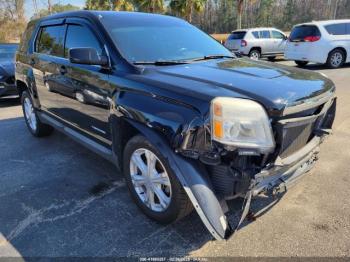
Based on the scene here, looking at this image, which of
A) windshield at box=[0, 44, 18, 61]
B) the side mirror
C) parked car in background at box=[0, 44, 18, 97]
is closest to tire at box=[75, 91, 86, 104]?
the side mirror

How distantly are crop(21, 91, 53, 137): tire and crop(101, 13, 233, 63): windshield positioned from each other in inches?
94.8

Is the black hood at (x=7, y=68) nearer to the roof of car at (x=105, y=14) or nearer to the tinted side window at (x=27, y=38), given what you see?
the tinted side window at (x=27, y=38)

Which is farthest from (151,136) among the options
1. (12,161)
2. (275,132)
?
(12,161)

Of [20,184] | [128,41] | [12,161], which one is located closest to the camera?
[128,41]

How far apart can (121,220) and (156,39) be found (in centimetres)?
184

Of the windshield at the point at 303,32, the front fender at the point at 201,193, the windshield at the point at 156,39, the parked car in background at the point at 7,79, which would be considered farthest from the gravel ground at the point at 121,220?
the windshield at the point at 303,32

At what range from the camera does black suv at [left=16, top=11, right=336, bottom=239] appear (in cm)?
229

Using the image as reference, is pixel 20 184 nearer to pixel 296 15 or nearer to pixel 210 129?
pixel 210 129

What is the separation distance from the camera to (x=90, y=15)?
356cm

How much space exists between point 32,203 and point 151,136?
1616 mm

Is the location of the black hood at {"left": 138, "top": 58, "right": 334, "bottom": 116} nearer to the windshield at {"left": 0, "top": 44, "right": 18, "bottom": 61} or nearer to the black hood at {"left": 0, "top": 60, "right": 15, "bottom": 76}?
the black hood at {"left": 0, "top": 60, "right": 15, "bottom": 76}

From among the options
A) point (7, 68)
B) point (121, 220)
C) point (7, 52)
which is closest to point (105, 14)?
point (121, 220)

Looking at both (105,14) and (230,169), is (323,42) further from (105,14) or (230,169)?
(230,169)

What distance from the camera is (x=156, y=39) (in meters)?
3.54
